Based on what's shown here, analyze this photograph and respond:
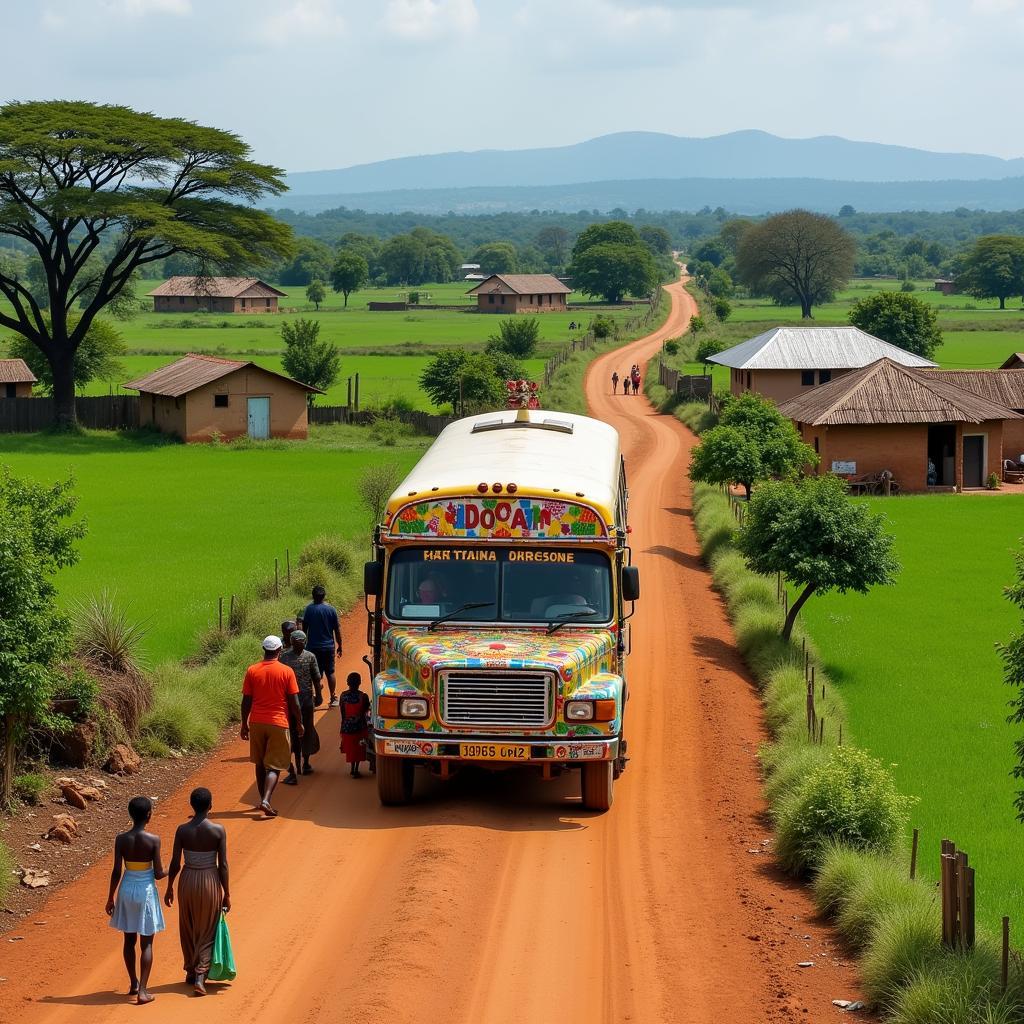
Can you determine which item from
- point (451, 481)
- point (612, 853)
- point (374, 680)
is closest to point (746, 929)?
point (612, 853)

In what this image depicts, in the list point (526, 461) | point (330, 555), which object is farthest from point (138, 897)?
point (330, 555)

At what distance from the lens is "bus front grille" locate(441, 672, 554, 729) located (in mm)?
14992

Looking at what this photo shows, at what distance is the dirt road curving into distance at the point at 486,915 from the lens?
36.3ft

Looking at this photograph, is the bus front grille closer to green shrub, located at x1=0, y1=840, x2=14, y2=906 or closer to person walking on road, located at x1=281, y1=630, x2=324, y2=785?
person walking on road, located at x1=281, y1=630, x2=324, y2=785

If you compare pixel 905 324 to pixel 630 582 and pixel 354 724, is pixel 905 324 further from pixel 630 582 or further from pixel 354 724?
pixel 354 724

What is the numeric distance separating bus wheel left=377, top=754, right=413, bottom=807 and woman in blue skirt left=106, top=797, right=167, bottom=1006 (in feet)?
15.0

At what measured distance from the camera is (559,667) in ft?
49.2

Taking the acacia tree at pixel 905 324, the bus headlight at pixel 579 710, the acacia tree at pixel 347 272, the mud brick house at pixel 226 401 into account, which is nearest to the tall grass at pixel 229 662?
the bus headlight at pixel 579 710

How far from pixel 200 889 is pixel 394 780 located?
4.70m

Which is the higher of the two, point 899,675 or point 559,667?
point 559,667

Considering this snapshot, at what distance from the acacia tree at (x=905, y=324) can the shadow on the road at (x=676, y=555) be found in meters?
49.9

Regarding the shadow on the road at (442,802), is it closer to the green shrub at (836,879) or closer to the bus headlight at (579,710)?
the bus headlight at (579,710)

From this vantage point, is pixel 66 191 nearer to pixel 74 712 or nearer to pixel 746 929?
pixel 74 712

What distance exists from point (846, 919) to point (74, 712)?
902 centimetres
